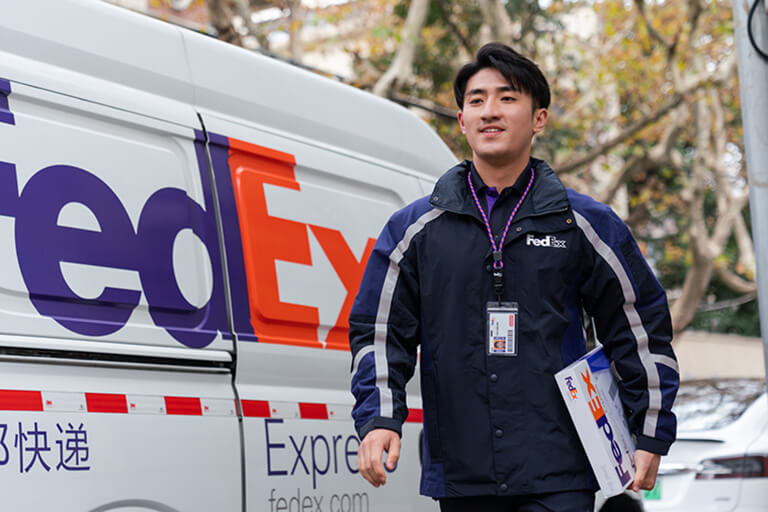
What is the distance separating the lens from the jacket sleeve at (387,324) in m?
2.71

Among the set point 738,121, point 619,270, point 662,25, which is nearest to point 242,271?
point 619,270

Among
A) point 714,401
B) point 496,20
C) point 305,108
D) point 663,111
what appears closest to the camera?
point 305,108

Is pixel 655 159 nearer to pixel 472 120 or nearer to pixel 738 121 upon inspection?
pixel 738 121

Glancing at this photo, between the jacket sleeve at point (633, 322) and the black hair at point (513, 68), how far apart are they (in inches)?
14.8

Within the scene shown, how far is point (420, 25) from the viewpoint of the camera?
32.2 ft

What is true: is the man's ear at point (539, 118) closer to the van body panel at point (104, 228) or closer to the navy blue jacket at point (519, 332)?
the navy blue jacket at point (519, 332)

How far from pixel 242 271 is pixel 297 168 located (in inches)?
21.6

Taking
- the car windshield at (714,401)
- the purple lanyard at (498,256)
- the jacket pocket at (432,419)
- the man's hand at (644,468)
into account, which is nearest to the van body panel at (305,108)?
the purple lanyard at (498,256)

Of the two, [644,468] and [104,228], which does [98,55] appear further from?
[644,468]

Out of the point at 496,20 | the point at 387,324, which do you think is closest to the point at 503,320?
the point at 387,324

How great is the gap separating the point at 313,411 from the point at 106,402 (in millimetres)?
875

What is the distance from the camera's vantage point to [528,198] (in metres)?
2.79

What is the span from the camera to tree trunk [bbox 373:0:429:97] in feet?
29.8

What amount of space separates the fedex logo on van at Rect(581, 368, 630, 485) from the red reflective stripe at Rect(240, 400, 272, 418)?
108cm
